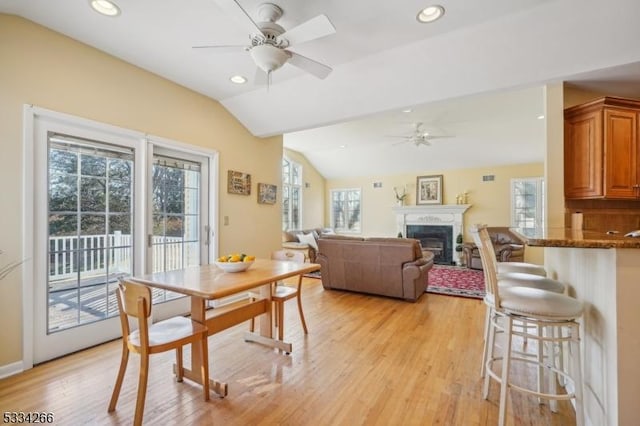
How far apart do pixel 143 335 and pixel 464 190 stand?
7963mm

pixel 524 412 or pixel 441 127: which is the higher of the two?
pixel 441 127

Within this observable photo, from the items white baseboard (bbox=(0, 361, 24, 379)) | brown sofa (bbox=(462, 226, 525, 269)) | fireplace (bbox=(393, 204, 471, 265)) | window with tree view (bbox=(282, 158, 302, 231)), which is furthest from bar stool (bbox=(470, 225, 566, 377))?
window with tree view (bbox=(282, 158, 302, 231))

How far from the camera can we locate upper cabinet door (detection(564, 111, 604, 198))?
2623mm

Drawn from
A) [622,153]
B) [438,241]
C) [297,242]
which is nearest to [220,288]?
[622,153]

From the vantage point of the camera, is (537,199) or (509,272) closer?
(509,272)

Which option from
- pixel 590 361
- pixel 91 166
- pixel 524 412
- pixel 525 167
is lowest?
pixel 524 412

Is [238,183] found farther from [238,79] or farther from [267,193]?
[238,79]

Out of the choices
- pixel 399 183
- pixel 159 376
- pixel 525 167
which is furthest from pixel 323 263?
pixel 525 167

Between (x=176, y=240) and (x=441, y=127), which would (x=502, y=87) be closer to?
(x=441, y=127)

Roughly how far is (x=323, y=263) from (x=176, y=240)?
2276mm

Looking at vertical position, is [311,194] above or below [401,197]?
above

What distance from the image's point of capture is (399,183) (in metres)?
8.70

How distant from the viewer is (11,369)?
2.23 metres

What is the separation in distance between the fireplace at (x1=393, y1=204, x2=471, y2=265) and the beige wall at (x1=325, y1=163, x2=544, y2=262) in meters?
0.28
